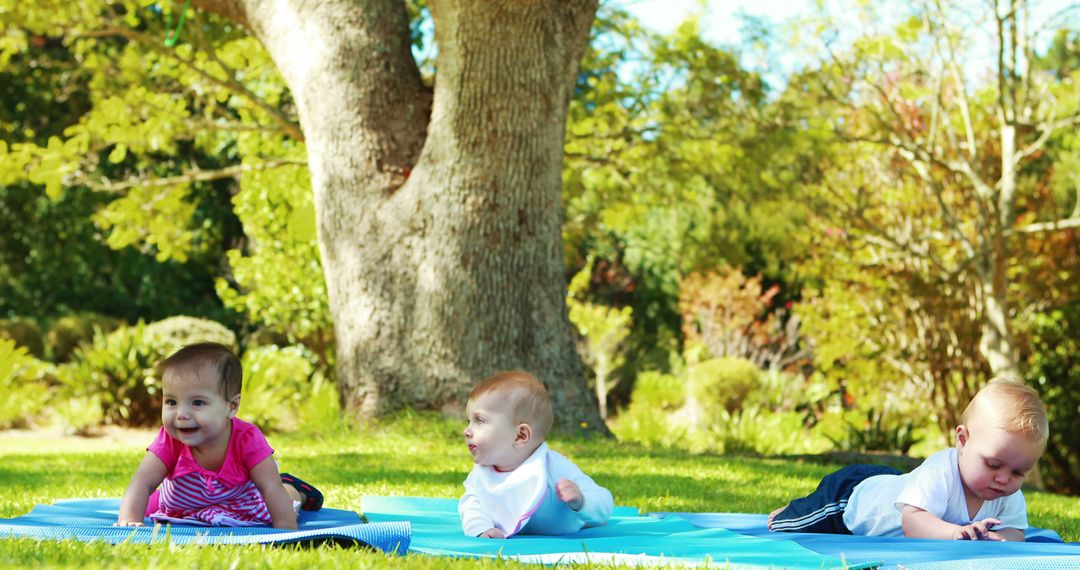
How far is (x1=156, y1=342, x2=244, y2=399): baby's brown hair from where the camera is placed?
3.75 metres

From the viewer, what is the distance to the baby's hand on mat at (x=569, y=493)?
3.88 metres

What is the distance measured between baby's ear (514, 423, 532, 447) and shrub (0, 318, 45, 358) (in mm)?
15749

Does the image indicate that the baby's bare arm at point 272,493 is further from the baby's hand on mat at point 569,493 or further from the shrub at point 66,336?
the shrub at point 66,336

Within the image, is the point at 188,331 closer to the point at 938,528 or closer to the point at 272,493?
the point at 272,493

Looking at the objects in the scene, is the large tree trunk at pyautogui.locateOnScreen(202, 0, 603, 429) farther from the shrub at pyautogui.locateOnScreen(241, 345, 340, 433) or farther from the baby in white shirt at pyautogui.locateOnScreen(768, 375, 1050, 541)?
the baby in white shirt at pyautogui.locateOnScreen(768, 375, 1050, 541)

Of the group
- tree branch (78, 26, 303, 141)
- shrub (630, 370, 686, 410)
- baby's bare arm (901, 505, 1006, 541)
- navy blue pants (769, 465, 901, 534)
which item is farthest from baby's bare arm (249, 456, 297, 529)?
shrub (630, 370, 686, 410)

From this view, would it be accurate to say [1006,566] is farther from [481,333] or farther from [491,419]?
[481,333]

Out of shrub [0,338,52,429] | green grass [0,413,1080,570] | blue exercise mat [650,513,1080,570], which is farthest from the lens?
shrub [0,338,52,429]

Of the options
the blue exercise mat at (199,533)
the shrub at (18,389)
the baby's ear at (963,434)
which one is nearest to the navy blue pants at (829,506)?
the baby's ear at (963,434)

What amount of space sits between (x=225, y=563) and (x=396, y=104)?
21.5 feet

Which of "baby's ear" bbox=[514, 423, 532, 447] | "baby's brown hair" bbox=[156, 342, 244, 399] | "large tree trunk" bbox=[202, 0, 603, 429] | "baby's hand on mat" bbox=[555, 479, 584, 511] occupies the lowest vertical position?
"baby's hand on mat" bbox=[555, 479, 584, 511]

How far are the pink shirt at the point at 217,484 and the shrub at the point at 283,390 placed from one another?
20.7ft

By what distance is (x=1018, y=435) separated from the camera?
12.0ft

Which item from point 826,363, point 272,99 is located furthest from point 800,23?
point 272,99
